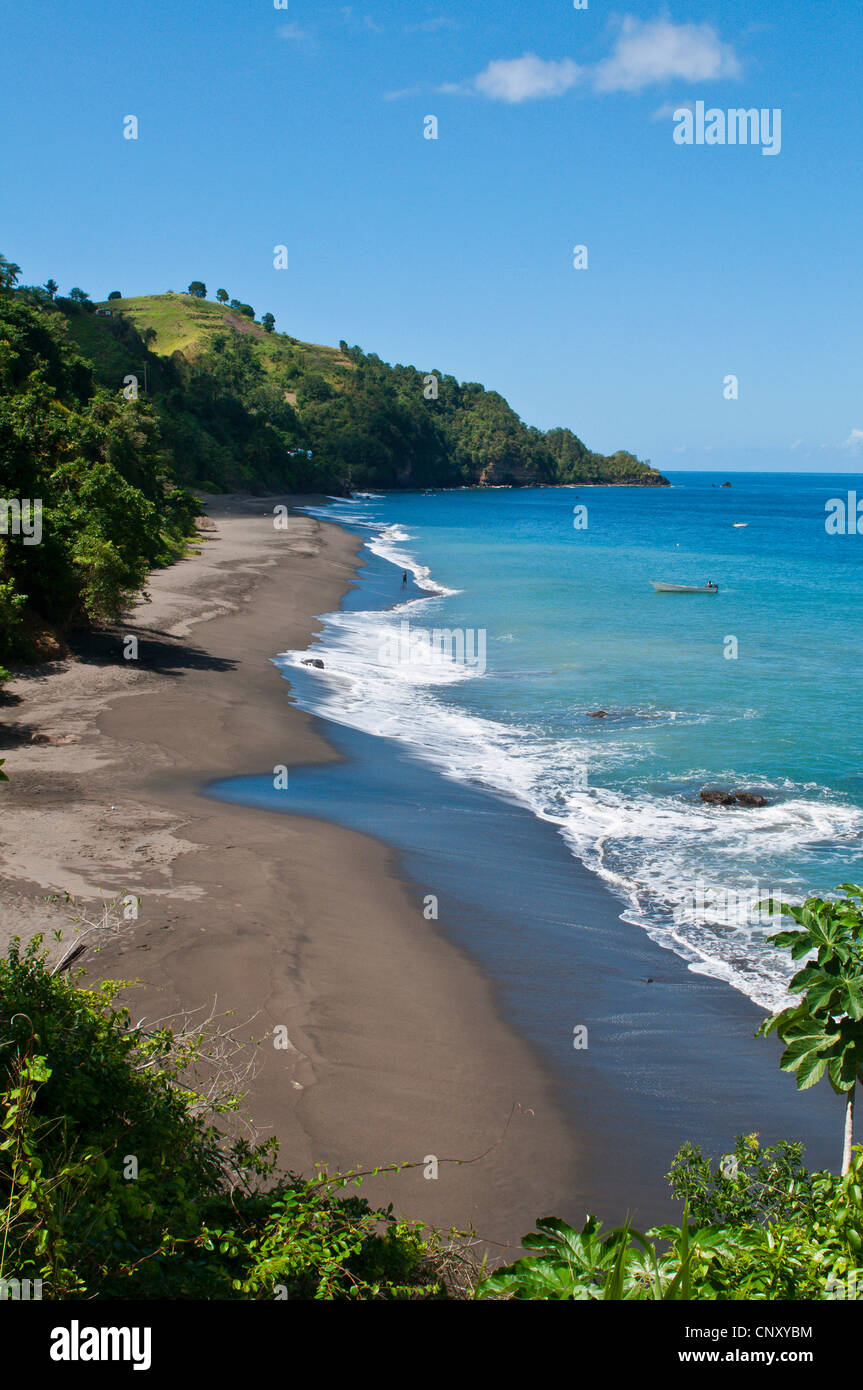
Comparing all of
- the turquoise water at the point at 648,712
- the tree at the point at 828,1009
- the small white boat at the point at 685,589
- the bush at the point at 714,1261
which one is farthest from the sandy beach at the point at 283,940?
the small white boat at the point at 685,589

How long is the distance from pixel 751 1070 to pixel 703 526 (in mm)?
114955

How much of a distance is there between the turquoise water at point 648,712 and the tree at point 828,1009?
812cm

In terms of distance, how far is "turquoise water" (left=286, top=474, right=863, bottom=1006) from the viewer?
50.2 ft

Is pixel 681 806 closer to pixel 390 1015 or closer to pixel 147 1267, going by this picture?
pixel 390 1015

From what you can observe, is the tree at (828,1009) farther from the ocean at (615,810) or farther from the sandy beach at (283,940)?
the ocean at (615,810)

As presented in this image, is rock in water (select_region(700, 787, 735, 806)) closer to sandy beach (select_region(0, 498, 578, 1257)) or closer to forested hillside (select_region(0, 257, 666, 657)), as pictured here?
sandy beach (select_region(0, 498, 578, 1257))

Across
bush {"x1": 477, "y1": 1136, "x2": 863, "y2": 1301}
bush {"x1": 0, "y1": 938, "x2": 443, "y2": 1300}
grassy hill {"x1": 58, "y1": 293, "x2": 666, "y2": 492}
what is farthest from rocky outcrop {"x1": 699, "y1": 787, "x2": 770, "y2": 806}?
grassy hill {"x1": 58, "y1": 293, "x2": 666, "y2": 492}

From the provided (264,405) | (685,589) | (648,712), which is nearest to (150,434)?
(685,589)

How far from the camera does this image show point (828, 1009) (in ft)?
13.3

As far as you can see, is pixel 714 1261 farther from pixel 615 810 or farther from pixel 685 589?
pixel 685 589

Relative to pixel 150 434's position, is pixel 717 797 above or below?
below

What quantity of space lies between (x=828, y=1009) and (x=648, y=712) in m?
23.2

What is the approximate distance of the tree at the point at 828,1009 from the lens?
13.1 feet
